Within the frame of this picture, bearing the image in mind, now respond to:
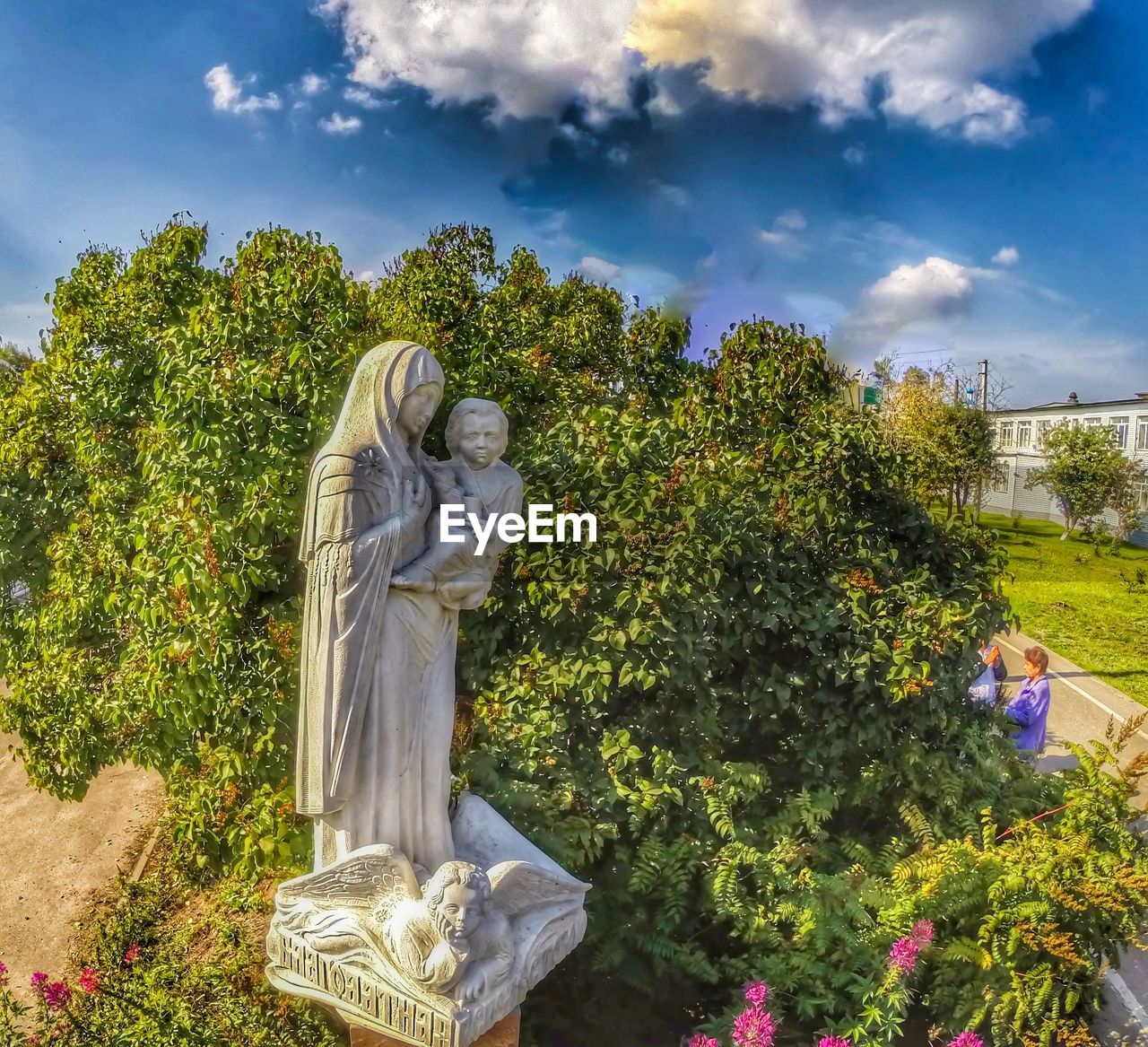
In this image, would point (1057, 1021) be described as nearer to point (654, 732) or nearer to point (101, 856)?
point (654, 732)

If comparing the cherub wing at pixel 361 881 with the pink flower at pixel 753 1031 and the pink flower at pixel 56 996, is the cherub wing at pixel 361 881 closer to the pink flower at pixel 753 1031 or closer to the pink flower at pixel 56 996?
the pink flower at pixel 753 1031

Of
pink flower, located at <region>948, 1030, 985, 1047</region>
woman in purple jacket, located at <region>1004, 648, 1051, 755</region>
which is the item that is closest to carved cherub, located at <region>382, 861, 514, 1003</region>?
pink flower, located at <region>948, 1030, 985, 1047</region>

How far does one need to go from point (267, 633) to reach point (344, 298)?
192cm

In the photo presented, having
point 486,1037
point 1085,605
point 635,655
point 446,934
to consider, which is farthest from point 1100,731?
point 446,934

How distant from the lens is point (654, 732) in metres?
4.61

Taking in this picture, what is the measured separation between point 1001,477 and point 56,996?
28.0 metres

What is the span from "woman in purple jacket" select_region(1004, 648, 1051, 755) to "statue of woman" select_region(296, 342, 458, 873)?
16.6 ft

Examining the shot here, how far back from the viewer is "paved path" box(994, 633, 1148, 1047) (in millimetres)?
3947

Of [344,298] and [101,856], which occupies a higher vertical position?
[344,298]

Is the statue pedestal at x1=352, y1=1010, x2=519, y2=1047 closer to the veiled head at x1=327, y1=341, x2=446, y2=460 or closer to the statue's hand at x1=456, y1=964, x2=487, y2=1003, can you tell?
the statue's hand at x1=456, y1=964, x2=487, y2=1003

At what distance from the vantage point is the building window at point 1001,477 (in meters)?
24.2

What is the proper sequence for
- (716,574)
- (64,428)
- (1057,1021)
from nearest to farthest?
(1057,1021)
(716,574)
(64,428)

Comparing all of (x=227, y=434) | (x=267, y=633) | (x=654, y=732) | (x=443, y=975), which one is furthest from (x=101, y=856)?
(x=443, y=975)

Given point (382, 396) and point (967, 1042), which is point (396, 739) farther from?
point (967, 1042)
